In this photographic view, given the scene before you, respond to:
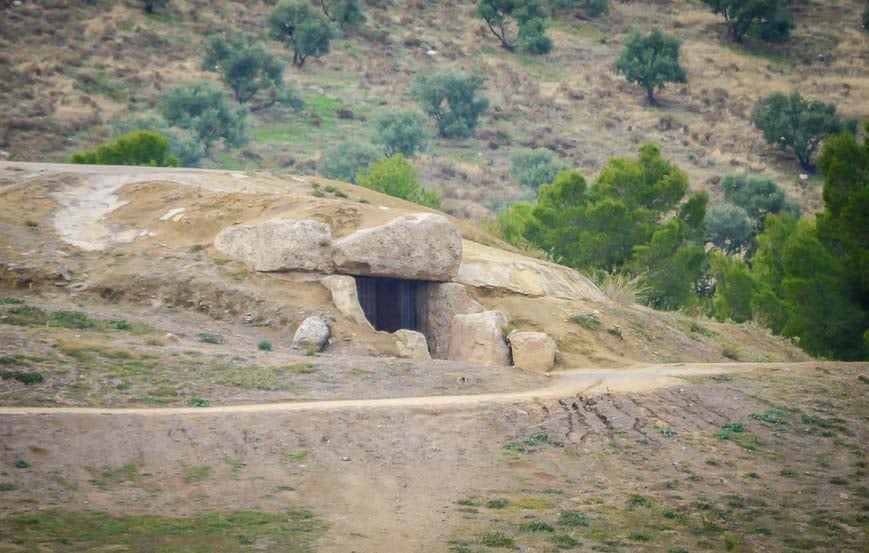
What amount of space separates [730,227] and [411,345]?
35466mm

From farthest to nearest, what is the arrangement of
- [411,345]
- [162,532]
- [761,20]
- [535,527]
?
[761,20]
[411,345]
[535,527]
[162,532]

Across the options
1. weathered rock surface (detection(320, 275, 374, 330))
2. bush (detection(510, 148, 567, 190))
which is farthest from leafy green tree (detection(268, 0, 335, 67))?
weathered rock surface (detection(320, 275, 374, 330))

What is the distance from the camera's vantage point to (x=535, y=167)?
62719 mm

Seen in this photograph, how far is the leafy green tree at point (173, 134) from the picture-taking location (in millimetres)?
53588

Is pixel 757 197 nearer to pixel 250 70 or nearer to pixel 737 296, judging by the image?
pixel 737 296

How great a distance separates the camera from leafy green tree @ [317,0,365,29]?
7512 centimetres

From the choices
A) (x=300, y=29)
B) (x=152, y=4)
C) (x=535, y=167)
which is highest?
(x=152, y=4)

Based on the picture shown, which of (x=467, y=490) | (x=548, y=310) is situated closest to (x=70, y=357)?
(x=467, y=490)

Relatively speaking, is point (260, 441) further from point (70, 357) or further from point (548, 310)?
point (548, 310)

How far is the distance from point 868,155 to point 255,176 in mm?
17903

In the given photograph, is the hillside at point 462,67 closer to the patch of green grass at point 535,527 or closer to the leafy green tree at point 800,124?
the leafy green tree at point 800,124

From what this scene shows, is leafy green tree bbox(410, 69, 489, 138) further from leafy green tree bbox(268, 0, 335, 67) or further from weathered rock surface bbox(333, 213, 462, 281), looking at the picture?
weathered rock surface bbox(333, 213, 462, 281)

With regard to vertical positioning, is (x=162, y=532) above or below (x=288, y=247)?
below

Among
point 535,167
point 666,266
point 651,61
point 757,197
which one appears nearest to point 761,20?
point 651,61
